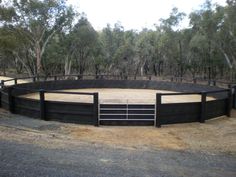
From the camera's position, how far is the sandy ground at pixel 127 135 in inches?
297

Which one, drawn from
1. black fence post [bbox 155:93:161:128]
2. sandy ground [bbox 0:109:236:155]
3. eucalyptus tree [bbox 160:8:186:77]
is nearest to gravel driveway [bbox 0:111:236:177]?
sandy ground [bbox 0:109:236:155]

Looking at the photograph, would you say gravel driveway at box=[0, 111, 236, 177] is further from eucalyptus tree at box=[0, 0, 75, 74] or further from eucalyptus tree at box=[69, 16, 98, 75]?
eucalyptus tree at box=[69, 16, 98, 75]

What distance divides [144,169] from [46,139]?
3139 mm

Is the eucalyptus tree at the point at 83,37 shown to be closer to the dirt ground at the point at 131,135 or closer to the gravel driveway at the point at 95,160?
the dirt ground at the point at 131,135

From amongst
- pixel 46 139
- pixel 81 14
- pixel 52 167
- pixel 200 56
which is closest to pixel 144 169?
pixel 52 167

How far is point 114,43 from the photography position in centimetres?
4662

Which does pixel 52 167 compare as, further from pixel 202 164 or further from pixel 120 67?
pixel 120 67

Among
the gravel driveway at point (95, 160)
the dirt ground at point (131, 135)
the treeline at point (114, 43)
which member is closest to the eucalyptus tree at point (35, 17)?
the treeline at point (114, 43)

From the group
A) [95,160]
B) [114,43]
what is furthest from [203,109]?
[114,43]

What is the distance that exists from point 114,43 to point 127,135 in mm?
38476

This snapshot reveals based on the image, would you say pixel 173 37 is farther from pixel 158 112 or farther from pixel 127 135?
pixel 127 135

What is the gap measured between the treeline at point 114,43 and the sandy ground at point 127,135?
1733 cm

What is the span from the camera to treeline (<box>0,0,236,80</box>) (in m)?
32.2

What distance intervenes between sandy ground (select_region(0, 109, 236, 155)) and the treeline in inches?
682
